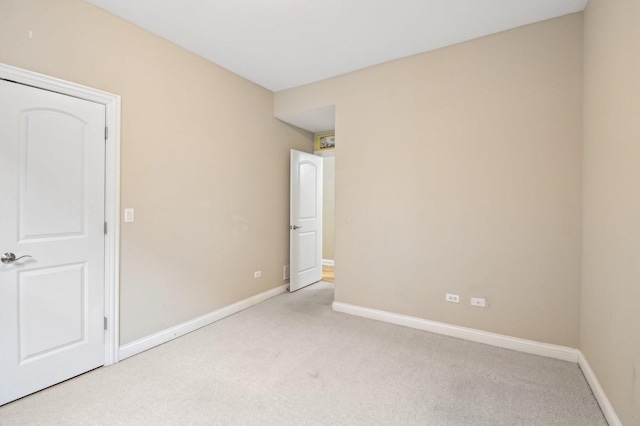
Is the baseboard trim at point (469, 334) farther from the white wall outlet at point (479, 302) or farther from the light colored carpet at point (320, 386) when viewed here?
the white wall outlet at point (479, 302)

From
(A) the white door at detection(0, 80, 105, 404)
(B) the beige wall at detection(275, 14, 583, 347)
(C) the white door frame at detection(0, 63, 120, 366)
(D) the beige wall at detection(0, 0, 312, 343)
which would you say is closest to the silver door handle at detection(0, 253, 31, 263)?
(A) the white door at detection(0, 80, 105, 404)

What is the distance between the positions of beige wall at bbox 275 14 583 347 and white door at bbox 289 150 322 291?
0.95 metres

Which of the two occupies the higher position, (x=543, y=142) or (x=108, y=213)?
(x=543, y=142)

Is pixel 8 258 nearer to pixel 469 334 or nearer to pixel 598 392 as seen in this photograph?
pixel 469 334

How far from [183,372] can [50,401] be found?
2.59 ft

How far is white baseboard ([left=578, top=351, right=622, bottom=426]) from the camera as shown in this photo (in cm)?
165

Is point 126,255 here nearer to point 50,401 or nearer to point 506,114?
point 50,401

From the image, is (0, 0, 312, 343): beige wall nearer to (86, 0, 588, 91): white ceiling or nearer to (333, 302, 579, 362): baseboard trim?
(86, 0, 588, 91): white ceiling

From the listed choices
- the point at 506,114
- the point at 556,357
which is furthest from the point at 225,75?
the point at 556,357

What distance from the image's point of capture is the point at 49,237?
205cm

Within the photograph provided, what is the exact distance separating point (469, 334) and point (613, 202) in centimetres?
164

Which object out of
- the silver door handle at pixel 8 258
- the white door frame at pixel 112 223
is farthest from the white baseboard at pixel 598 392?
the silver door handle at pixel 8 258

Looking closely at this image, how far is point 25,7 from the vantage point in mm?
1919

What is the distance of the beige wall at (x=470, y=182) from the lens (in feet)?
7.90
